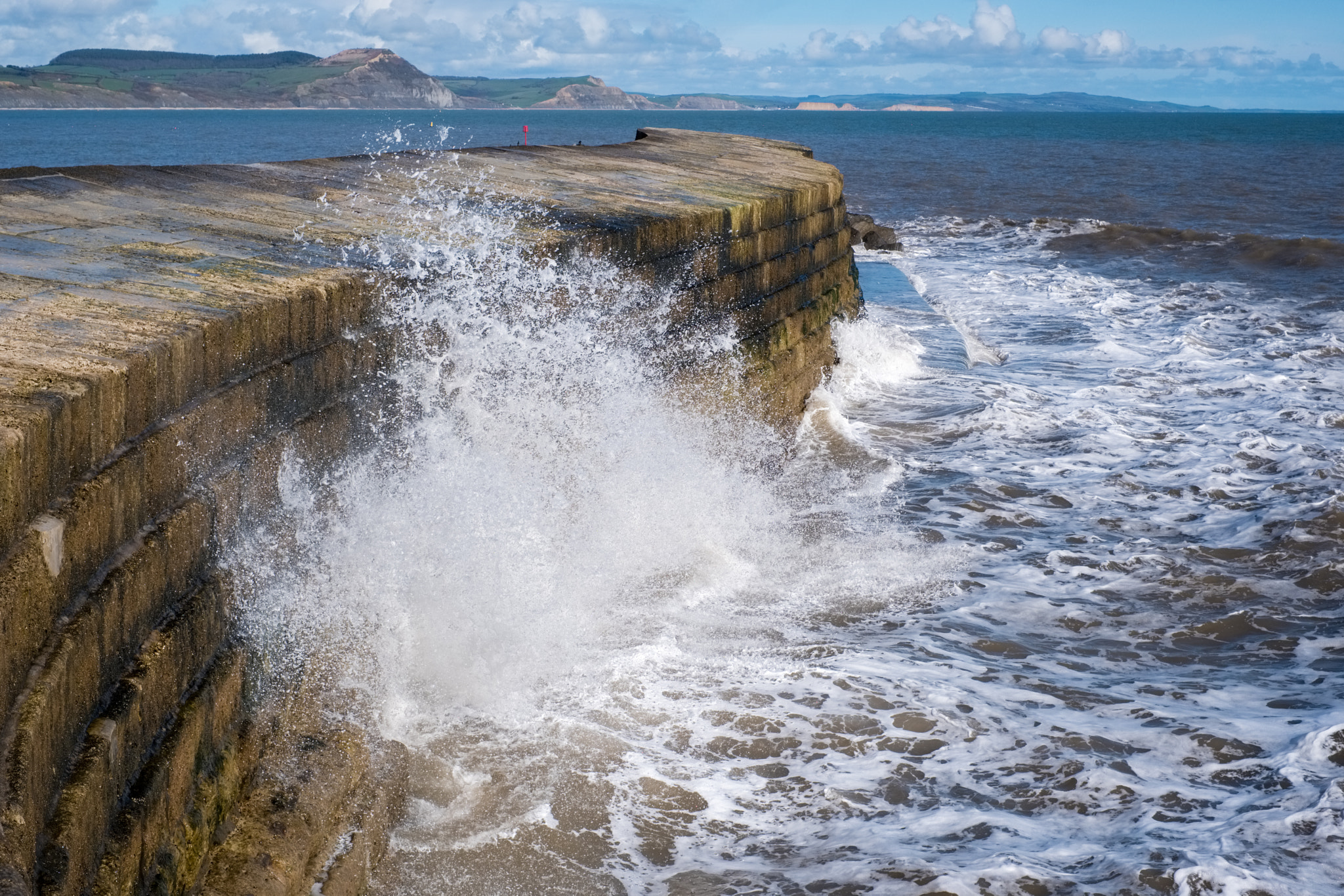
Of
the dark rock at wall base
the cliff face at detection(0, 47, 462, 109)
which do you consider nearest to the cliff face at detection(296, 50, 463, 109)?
the cliff face at detection(0, 47, 462, 109)

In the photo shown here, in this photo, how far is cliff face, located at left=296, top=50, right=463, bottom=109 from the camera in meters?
160

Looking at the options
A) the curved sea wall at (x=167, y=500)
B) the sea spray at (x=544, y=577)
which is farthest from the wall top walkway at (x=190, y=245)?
the sea spray at (x=544, y=577)

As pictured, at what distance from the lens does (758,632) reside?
14.8 feet

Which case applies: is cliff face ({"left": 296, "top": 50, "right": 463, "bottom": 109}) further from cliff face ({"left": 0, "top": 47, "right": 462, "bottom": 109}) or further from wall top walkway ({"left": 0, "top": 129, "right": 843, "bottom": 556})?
wall top walkway ({"left": 0, "top": 129, "right": 843, "bottom": 556})

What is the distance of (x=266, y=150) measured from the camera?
4638 cm

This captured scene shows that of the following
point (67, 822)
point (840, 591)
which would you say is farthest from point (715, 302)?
point (67, 822)

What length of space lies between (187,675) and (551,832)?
1.16 m

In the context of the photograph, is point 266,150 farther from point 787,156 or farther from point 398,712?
point 398,712

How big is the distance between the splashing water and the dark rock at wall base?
11.7 m

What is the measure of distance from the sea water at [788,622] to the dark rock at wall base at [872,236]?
10.7 meters

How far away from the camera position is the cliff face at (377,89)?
159875mm

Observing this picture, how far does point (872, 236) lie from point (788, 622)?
14978 millimetres

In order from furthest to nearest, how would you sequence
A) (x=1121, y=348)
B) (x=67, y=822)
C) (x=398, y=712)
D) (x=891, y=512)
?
(x=1121, y=348) < (x=891, y=512) < (x=398, y=712) < (x=67, y=822)

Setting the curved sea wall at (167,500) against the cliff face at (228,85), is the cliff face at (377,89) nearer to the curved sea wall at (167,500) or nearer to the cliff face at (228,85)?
the cliff face at (228,85)
